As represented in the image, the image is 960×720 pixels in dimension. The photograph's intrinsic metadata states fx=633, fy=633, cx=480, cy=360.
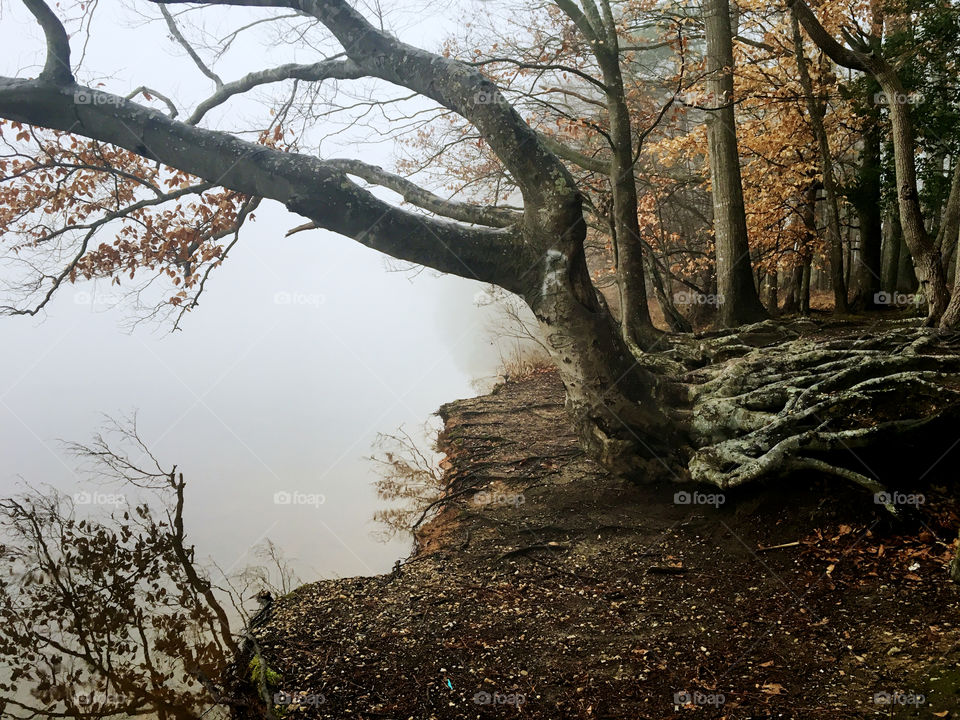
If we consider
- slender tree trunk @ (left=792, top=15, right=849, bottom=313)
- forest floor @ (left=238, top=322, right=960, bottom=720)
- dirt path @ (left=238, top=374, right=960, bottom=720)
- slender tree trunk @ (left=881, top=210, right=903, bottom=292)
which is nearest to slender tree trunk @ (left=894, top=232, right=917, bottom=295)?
slender tree trunk @ (left=881, top=210, right=903, bottom=292)

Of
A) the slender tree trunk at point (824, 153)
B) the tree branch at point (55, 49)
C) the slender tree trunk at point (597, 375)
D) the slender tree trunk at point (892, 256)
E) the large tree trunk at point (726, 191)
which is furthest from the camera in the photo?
the slender tree trunk at point (892, 256)

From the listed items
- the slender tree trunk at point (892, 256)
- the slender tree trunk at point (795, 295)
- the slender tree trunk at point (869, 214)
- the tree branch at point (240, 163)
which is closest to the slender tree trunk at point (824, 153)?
the slender tree trunk at point (869, 214)

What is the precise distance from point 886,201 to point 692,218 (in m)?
6.91

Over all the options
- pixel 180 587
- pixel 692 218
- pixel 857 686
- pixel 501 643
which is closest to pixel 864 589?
pixel 857 686

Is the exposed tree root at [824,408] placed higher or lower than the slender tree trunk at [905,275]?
lower

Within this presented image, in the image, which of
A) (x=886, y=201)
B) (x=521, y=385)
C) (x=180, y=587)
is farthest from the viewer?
(x=521, y=385)

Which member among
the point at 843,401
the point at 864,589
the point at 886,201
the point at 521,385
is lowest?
the point at 864,589

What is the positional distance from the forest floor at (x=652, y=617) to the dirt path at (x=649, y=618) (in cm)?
1

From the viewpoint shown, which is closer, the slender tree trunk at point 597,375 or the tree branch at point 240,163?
the tree branch at point 240,163

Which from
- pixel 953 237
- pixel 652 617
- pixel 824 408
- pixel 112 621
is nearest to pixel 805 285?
pixel 953 237

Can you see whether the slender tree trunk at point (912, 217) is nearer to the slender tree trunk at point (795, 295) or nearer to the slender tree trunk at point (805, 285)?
the slender tree trunk at point (805, 285)

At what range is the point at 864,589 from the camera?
3.89 metres

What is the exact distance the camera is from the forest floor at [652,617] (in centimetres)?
329

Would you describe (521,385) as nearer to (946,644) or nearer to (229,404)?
(229,404)
